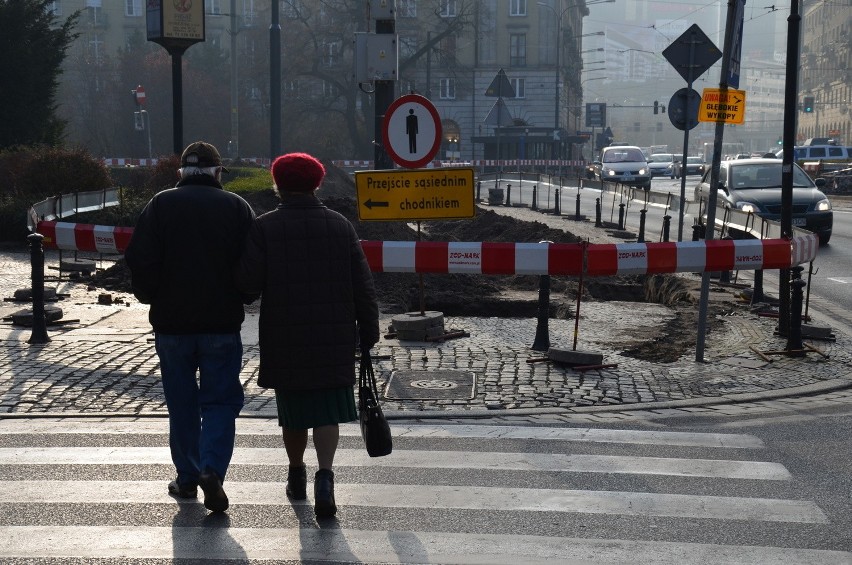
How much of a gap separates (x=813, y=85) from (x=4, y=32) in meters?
100

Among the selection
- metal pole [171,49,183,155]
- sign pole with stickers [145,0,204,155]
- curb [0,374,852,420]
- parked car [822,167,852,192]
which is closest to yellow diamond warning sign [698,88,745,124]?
curb [0,374,852,420]

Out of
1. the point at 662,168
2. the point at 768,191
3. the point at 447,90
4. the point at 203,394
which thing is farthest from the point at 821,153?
the point at 203,394

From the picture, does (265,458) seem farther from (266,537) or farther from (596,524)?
(596,524)

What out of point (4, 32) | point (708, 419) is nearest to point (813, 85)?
point (4, 32)

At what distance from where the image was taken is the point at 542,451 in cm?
726

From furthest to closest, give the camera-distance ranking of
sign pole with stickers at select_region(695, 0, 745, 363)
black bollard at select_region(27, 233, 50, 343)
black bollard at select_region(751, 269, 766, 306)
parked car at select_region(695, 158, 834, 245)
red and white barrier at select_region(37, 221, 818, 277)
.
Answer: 1. parked car at select_region(695, 158, 834, 245)
2. black bollard at select_region(751, 269, 766, 306)
3. red and white barrier at select_region(37, 221, 818, 277)
4. black bollard at select_region(27, 233, 50, 343)
5. sign pole with stickers at select_region(695, 0, 745, 363)

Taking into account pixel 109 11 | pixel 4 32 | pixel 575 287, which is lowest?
pixel 575 287

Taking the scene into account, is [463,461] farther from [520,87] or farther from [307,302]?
[520,87]

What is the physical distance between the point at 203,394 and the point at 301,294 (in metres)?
0.74

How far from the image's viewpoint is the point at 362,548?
5.36 metres

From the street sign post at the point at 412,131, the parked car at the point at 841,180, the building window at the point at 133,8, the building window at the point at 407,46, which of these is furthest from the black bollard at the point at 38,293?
the building window at the point at 133,8

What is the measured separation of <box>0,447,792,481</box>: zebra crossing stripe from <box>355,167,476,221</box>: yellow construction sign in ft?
13.8

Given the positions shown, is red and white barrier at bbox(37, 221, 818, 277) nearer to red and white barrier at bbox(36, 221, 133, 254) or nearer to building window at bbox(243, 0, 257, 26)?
red and white barrier at bbox(36, 221, 133, 254)

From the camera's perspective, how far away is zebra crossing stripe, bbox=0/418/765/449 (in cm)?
758
